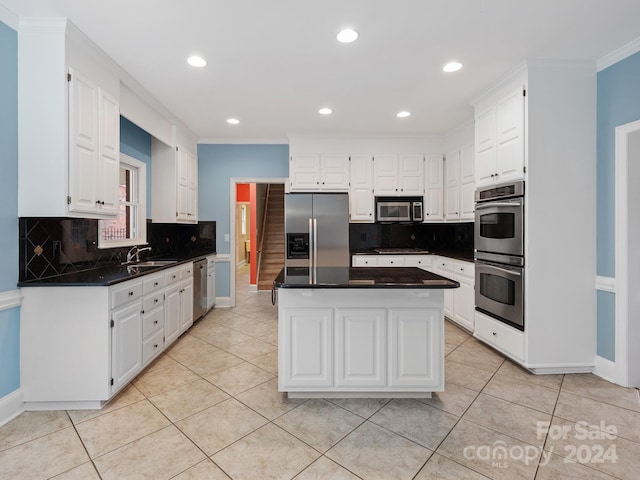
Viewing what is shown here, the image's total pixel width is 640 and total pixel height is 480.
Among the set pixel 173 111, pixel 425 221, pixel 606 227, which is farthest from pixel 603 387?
pixel 173 111

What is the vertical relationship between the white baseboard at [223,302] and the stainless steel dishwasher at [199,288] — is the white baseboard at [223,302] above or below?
below

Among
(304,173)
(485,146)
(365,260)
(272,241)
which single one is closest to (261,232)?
(272,241)

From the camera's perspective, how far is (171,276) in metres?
3.40

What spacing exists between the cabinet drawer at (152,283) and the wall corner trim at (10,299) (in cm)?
80

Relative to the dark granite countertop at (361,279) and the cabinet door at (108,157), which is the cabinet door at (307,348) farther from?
the cabinet door at (108,157)

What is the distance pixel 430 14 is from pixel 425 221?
10.6 ft

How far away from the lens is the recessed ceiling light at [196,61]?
2.66 m

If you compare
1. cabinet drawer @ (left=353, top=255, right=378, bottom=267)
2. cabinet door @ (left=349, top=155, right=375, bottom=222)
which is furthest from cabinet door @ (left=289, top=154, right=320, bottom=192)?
cabinet drawer @ (left=353, top=255, right=378, bottom=267)

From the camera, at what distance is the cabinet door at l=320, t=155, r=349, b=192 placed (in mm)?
4844

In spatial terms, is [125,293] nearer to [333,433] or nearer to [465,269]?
[333,433]

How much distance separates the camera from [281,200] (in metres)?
8.59

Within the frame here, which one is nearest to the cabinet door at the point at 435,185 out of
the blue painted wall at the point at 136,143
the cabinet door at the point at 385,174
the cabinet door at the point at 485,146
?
the cabinet door at the point at 385,174

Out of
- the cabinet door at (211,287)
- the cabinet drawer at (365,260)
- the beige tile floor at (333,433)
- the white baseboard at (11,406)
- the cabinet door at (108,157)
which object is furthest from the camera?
the cabinet door at (211,287)

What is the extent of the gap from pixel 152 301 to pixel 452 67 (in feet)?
11.5
